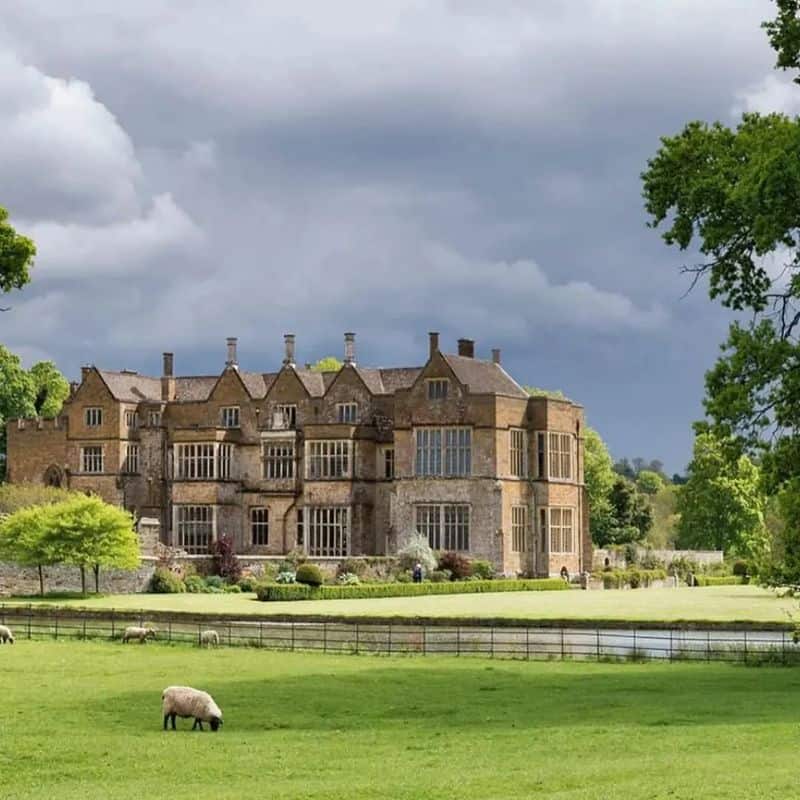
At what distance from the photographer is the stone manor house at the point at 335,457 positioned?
7194 cm

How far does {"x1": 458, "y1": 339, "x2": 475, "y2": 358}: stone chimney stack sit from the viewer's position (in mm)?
77375

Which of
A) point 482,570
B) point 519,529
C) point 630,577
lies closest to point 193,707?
point 482,570

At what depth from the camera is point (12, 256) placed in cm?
3878

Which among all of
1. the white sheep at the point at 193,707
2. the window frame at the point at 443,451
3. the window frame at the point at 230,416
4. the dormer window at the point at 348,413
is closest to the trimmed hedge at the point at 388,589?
the window frame at the point at 443,451

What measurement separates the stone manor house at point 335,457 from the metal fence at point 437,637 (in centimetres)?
2424

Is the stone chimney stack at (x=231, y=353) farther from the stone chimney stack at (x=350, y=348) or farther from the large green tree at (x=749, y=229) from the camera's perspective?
the large green tree at (x=749, y=229)

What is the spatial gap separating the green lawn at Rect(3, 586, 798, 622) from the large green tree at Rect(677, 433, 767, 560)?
26.5 meters

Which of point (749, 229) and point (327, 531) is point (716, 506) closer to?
point (327, 531)

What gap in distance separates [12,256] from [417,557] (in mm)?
33049

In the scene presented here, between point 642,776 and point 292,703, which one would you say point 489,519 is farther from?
point 642,776

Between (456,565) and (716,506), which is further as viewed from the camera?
(716,506)

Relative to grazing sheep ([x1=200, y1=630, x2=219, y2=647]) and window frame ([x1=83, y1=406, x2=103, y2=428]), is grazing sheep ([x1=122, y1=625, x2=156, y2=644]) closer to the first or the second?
grazing sheep ([x1=200, y1=630, x2=219, y2=647])

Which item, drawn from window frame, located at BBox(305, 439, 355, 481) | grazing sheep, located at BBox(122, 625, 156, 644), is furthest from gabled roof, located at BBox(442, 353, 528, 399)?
grazing sheep, located at BBox(122, 625, 156, 644)

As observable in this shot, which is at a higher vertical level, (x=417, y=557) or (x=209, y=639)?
(x=417, y=557)
